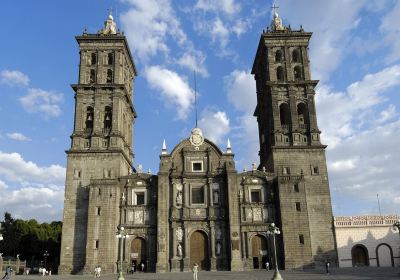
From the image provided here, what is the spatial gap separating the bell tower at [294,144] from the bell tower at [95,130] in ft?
57.8

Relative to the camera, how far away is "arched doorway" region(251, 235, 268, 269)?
4738 cm

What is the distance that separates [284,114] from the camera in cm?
5497

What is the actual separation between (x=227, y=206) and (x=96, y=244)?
14248 millimetres

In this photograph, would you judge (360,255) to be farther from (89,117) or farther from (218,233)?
(89,117)

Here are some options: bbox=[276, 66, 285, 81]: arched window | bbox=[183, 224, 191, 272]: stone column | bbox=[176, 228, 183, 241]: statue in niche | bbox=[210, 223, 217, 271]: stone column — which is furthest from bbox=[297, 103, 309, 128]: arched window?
bbox=[176, 228, 183, 241]: statue in niche

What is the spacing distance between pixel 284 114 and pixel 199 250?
19414 millimetres

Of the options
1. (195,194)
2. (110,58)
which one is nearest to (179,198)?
(195,194)

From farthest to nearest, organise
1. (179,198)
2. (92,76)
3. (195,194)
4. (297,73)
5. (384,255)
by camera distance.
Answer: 1. (297,73)
2. (92,76)
3. (195,194)
4. (179,198)
5. (384,255)

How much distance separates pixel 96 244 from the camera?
46.3 metres

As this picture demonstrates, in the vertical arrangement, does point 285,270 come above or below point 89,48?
below

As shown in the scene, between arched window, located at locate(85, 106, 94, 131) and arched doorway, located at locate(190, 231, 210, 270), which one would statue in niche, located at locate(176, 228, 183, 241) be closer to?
arched doorway, located at locate(190, 231, 210, 270)

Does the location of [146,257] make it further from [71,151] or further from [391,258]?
[391,258]

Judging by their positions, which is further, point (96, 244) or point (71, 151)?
point (71, 151)

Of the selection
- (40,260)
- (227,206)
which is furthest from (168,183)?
(40,260)
